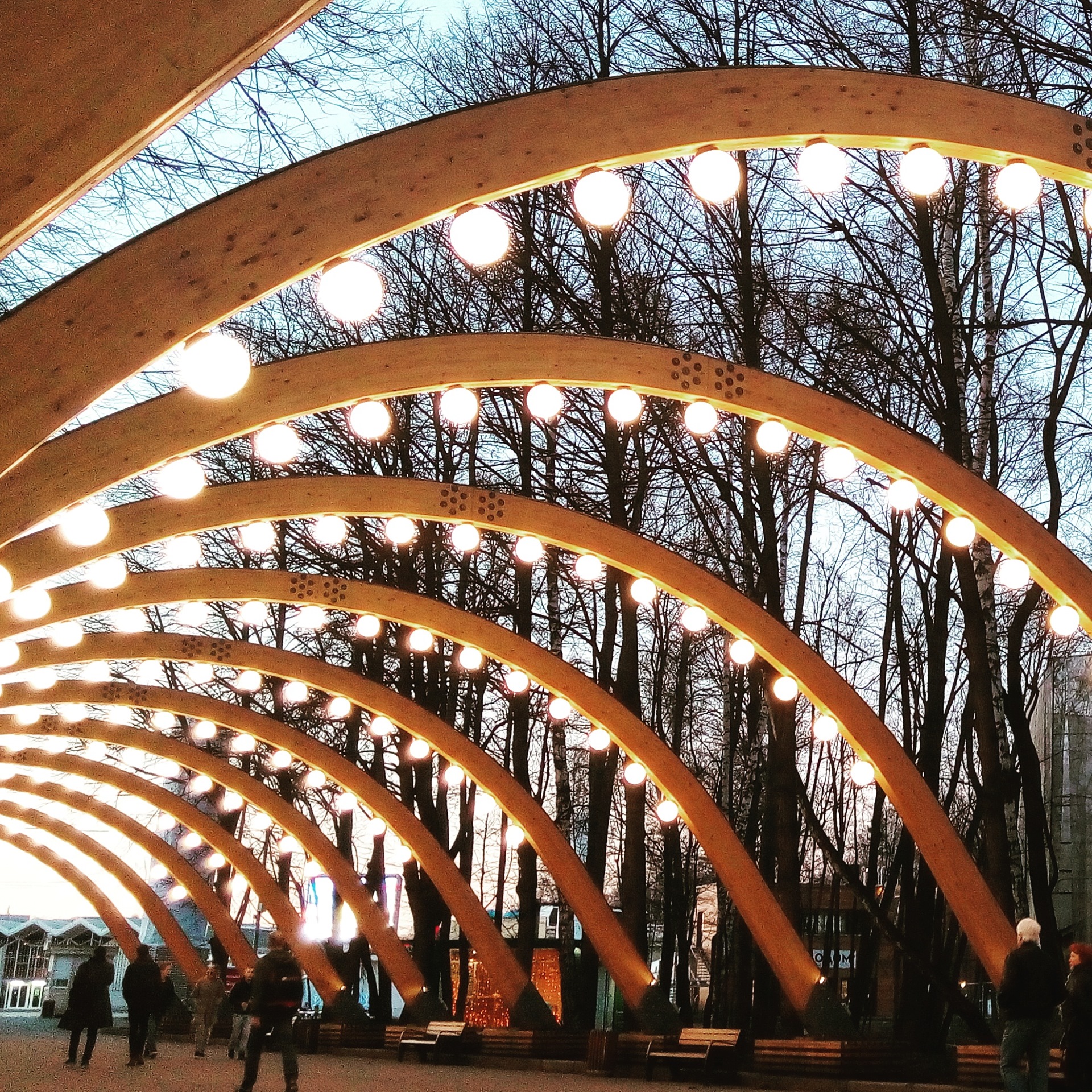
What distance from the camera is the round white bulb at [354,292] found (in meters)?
8.16

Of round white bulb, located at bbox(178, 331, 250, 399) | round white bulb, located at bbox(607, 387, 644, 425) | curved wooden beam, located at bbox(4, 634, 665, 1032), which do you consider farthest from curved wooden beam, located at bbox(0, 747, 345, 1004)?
round white bulb, located at bbox(178, 331, 250, 399)

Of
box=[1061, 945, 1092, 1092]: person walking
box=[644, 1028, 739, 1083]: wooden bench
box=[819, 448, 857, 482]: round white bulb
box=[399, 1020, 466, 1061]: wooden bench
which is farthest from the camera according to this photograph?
box=[399, 1020, 466, 1061]: wooden bench

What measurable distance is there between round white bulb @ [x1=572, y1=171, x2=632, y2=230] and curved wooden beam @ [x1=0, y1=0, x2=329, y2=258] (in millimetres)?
1997

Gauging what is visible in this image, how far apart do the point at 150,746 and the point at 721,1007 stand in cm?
1718

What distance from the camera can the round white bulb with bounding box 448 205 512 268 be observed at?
7.91 metres

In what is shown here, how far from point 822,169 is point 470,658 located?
11.1 meters

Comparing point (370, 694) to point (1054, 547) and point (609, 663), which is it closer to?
point (609, 663)

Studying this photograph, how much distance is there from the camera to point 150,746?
1093 inches

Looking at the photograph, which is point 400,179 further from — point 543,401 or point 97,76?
point 543,401

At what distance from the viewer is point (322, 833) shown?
90.7ft

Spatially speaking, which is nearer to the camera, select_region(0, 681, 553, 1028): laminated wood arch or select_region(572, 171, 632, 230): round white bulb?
select_region(572, 171, 632, 230): round white bulb

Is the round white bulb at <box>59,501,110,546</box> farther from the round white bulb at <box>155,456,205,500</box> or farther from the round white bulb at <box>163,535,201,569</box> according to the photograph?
the round white bulb at <box>163,535,201,569</box>

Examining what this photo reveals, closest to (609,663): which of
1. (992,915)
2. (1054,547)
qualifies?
(992,915)

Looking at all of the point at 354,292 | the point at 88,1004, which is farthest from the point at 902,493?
the point at 88,1004
